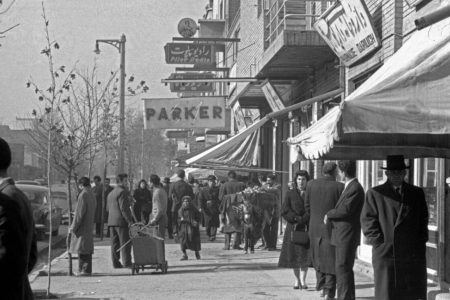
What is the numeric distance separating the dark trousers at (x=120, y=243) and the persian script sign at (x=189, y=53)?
12.5m

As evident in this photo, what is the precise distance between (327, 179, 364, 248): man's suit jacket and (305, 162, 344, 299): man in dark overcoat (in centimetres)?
47

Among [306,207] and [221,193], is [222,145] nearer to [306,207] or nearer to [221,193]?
[306,207]

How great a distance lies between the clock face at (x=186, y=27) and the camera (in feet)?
110

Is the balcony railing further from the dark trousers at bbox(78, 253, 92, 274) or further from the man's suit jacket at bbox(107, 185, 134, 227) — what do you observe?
the dark trousers at bbox(78, 253, 92, 274)

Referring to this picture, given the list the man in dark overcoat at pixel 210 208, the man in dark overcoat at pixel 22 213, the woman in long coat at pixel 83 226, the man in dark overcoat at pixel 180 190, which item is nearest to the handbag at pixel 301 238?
the woman in long coat at pixel 83 226

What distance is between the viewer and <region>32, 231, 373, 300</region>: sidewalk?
11586 mm

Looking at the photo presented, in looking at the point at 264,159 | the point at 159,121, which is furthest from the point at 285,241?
the point at 264,159

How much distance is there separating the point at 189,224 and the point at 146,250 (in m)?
2.38

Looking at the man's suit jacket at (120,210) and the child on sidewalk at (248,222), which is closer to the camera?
the man's suit jacket at (120,210)

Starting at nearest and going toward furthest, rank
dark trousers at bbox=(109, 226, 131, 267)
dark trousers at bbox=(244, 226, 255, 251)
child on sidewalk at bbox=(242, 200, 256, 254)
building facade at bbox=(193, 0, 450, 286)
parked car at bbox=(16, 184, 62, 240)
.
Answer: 1. building facade at bbox=(193, 0, 450, 286)
2. dark trousers at bbox=(109, 226, 131, 267)
3. child on sidewalk at bbox=(242, 200, 256, 254)
4. dark trousers at bbox=(244, 226, 255, 251)
5. parked car at bbox=(16, 184, 62, 240)

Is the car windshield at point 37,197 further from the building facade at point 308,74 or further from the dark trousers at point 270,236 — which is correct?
the dark trousers at point 270,236

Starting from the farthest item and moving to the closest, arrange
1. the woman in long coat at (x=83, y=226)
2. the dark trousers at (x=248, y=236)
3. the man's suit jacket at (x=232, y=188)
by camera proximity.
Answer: the man's suit jacket at (x=232, y=188), the dark trousers at (x=248, y=236), the woman in long coat at (x=83, y=226)

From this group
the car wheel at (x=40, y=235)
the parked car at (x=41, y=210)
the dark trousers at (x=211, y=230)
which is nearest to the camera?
the dark trousers at (x=211, y=230)

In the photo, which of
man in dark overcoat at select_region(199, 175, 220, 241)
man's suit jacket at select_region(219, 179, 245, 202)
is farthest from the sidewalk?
man in dark overcoat at select_region(199, 175, 220, 241)
